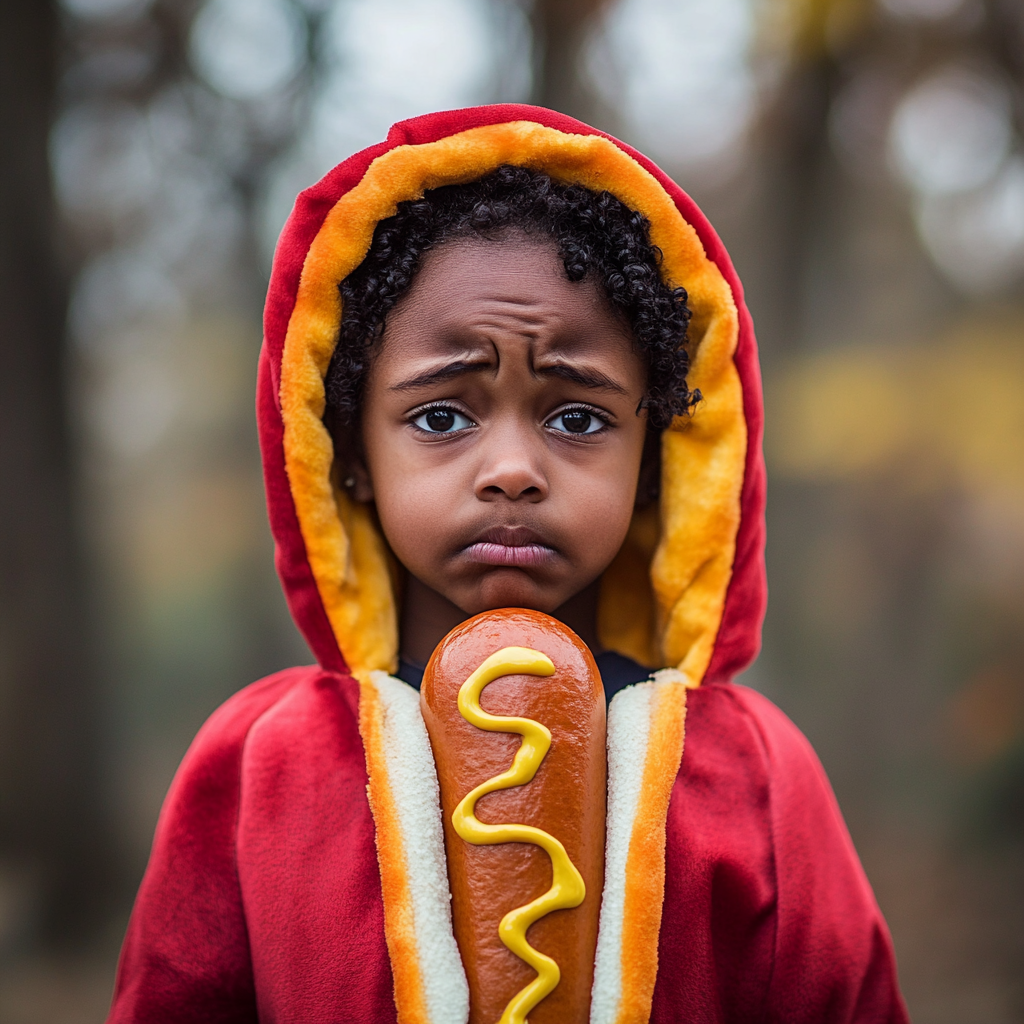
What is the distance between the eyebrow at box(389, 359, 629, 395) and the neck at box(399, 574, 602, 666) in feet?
1.24

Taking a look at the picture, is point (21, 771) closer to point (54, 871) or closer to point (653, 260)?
point (54, 871)

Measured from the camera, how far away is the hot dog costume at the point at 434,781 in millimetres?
1143

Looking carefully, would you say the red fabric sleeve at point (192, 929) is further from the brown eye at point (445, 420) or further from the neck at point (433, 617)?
the brown eye at point (445, 420)

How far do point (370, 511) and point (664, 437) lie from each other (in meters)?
0.56

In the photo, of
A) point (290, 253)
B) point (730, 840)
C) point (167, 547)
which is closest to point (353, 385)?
point (290, 253)

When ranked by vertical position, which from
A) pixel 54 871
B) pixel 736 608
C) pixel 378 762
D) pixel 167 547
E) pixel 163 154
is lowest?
pixel 54 871

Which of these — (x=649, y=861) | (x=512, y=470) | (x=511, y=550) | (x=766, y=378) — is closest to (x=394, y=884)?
(x=649, y=861)

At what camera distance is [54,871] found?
367 centimetres

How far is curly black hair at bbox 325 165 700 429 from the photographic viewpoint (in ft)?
4.15

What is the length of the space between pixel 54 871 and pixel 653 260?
3.91m

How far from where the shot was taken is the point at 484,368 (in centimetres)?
119

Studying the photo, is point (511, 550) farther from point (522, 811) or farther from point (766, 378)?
point (766, 378)

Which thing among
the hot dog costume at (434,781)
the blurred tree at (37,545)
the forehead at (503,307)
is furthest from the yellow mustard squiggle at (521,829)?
the blurred tree at (37,545)

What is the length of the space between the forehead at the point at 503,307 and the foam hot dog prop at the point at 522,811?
427 mm
